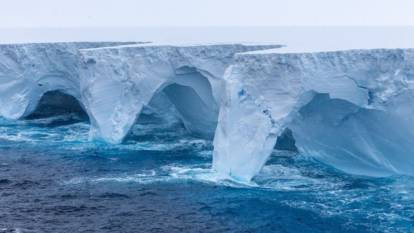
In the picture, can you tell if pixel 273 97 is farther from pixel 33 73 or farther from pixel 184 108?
pixel 33 73

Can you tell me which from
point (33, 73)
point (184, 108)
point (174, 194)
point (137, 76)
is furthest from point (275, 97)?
point (33, 73)

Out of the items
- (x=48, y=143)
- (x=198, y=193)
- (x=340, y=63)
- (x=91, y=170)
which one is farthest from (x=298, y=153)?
(x=48, y=143)

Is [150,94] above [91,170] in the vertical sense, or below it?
above

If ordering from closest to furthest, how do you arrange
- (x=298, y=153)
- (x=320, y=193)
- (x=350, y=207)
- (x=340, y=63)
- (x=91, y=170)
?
(x=350, y=207) → (x=320, y=193) → (x=340, y=63) → (x=91, y=170) → (x=298, y=153)

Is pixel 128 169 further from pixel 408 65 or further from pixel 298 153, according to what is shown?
pixel 408 65

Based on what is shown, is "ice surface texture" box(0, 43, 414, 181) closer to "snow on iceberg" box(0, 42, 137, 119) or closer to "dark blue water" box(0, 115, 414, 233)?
"dark blue water" box(0, 115, 414, 233)
